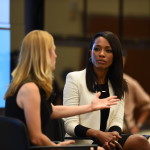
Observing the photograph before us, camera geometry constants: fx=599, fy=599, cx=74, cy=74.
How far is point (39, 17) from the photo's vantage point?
→ 639 centimetres

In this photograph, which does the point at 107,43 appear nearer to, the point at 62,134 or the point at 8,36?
the point at 62,134

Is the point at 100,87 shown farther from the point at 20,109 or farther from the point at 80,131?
the point at 20,109

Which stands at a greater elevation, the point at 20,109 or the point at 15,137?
the point at 20,109

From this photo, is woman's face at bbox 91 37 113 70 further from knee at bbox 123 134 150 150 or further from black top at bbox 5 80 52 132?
black top at bbox 5 80 52 132

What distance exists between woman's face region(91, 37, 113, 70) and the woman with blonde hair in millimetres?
832

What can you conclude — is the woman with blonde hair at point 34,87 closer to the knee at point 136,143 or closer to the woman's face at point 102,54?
the knee at point 136,143

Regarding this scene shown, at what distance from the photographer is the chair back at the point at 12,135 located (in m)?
3.71

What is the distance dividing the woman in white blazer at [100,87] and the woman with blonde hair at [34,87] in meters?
0.71

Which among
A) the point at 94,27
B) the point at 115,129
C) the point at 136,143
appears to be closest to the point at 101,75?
the point at 115,129

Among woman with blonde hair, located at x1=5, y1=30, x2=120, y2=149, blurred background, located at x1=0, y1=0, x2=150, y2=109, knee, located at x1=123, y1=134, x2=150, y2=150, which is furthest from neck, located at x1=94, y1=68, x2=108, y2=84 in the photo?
blurred background, located at x1=0, y1=0, x2=150, y2=109

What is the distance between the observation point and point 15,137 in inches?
149

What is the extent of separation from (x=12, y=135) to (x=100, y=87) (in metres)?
1.19

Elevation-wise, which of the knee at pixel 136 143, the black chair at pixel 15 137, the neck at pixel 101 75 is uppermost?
the neck at pixel 101 75

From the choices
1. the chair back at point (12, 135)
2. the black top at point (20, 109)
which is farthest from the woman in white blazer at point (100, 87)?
the chair back at point (12, 135)
